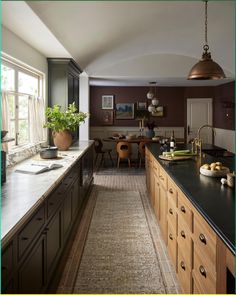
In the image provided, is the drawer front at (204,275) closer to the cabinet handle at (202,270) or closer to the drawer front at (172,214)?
the cabinet handle at (202,270)

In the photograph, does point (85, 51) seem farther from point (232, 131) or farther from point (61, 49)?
point (232, 131)

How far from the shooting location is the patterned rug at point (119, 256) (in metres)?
2.72

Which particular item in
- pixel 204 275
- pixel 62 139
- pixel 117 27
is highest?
pixel 117 27

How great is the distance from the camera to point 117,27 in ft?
14.8

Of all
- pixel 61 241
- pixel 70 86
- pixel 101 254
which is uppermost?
pixel 70 86

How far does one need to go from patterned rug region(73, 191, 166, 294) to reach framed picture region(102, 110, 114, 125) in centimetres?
661

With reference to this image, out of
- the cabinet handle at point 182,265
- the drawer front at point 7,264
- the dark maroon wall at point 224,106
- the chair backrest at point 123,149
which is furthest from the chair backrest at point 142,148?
the drawer front at point 7,264

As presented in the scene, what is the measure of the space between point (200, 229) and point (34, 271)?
106cm

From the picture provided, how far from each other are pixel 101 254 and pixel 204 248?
69.5 inches

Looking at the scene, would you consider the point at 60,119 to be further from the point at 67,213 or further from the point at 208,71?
the point at 208,71

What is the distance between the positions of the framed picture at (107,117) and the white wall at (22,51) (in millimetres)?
6039

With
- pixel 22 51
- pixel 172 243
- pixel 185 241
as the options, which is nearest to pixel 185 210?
pixel 185 241

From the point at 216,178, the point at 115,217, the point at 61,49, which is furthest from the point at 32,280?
the point at 61,49

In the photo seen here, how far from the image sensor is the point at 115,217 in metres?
4.65
